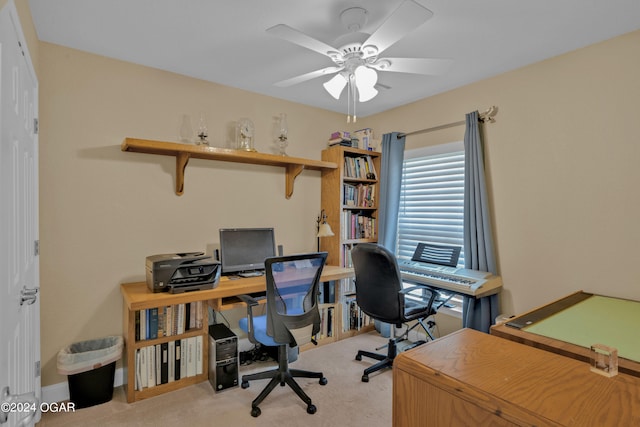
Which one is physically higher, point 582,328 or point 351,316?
point 582,328

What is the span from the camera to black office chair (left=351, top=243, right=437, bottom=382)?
8.02ft

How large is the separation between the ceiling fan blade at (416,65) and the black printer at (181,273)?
5.83ft

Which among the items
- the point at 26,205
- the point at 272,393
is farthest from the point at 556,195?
the point at 26,205

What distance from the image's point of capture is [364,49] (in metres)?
1.81

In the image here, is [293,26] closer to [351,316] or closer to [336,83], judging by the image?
[336,83]

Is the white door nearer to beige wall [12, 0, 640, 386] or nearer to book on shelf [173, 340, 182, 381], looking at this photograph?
beige wall [12, 0, 640, 386]

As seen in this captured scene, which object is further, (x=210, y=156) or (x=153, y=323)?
(x=210, y=156)

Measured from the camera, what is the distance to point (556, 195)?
2.41 metres

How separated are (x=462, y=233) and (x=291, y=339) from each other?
182 cm

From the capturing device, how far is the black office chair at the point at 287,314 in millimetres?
2176

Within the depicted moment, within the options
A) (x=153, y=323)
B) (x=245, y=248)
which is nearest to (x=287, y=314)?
(x=245, y=248)

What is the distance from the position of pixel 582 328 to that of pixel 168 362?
2.52 metres

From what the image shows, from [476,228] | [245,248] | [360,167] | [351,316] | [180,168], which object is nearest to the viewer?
[180,168]

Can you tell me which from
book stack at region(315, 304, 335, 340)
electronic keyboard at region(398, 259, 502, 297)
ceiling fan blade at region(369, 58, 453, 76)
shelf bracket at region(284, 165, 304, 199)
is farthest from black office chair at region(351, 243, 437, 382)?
ceiling fan blade at region(369, 58, 453, 76)
